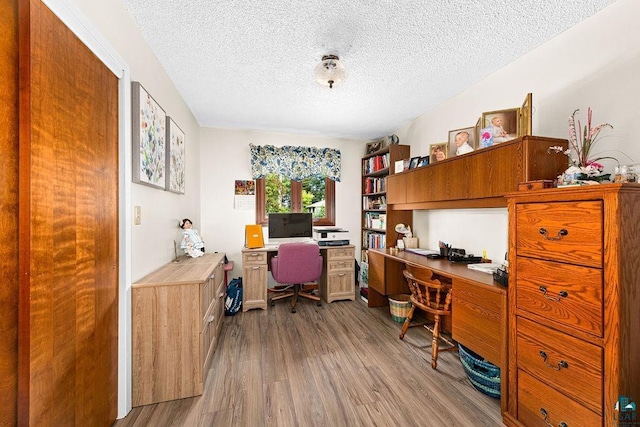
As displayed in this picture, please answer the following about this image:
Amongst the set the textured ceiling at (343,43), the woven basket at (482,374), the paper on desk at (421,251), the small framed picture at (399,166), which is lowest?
the woven basket at (482,374)

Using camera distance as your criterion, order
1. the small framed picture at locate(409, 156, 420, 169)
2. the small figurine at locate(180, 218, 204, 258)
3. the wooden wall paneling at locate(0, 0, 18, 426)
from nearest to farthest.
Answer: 1. the wooden wall paneling at locate(0, 0, 18, 426)
2. the small figurine at locate(180, 218, 204, 258)
3. the small framed picture at locate(409, 156, 420, 169)

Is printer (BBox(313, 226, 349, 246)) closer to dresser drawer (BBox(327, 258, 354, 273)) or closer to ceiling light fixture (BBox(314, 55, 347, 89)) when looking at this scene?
dresser drawer (BBox(327, 258, 354, 273))

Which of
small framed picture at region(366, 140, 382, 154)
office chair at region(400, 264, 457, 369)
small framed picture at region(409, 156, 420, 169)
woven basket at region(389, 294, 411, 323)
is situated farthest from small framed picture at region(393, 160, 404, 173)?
woven basket at region(389, 294, 411, 323)

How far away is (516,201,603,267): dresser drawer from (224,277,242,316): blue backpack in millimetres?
2719

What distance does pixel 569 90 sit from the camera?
1636 mm

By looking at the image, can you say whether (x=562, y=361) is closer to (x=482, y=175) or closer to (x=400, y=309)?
(x=482, y=175)

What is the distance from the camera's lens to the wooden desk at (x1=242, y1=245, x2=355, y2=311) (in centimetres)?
301

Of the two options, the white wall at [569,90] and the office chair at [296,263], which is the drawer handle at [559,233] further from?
the office chair at [296,263]

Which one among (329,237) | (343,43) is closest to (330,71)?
(343,43)

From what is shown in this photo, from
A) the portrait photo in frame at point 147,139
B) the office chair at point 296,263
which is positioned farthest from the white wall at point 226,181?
the portrait photo in frame at point 147,139

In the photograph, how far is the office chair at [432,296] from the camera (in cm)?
198

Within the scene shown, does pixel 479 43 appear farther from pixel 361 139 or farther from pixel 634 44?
pixel 361 139

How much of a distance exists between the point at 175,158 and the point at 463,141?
2.62 m

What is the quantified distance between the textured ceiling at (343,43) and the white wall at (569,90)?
9cm
